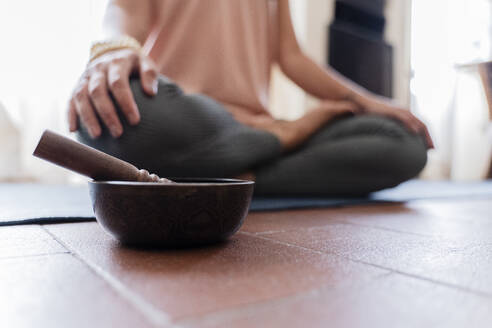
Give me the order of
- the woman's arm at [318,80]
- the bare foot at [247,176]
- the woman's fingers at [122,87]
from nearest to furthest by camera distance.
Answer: the woman's fingers at [122,87] → the bare foot at [247,176] → the woman's arm at [318,80]

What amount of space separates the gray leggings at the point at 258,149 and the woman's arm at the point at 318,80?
7 cm

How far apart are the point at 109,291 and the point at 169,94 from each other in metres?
0.74

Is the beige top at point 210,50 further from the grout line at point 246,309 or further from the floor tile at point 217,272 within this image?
the grout line at point 246,309

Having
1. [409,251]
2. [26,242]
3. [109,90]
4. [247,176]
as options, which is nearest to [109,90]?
[109,90]

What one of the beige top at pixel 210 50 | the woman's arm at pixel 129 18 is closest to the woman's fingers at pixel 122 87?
the woman's arm at pixel 129 18

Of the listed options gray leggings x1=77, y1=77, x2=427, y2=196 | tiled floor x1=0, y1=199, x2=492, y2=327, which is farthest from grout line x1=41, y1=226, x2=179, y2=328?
gray leggings x1=77, y1=77, x2=427, y2=196

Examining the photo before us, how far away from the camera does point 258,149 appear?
4.13ft

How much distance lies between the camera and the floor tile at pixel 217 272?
366 mm

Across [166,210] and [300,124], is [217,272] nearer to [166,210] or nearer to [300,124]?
[166,210]

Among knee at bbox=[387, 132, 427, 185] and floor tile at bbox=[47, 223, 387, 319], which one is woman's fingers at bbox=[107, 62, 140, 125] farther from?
knee at bbox=[387, 132, 427, 185]

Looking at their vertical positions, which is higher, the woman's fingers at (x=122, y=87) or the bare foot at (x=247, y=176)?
the woman's fingers at (x=122, y=87)

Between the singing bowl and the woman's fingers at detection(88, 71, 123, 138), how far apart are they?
1.23 ft

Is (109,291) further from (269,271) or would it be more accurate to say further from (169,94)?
(169,94)

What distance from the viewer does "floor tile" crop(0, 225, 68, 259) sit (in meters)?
0.54
